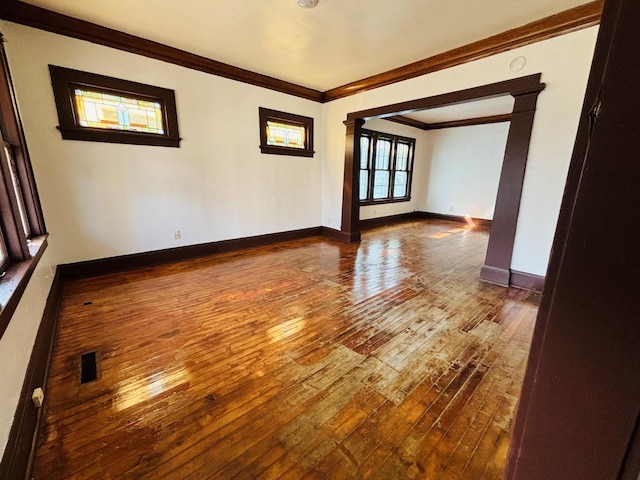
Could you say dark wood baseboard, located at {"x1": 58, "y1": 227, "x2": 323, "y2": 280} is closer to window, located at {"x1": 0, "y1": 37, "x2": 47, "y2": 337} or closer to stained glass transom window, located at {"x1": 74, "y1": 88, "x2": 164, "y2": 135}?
window, located at {"x1": 0, "y1": 37, "x2": 47, "y2": 337}

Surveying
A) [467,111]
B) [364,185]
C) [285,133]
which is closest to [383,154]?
[364,185]

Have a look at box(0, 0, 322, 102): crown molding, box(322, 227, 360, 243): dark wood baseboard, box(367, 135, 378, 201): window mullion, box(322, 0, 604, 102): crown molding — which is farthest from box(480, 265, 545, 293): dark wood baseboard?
box(0, 0, 322, 102): crown molding

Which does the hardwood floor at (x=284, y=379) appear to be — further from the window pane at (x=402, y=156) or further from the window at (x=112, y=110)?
the window pane at (x=402, y=156)

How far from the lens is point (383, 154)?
695cm

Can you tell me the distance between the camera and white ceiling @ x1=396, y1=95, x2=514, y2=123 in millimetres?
5324

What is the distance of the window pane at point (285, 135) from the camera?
15.3 feet

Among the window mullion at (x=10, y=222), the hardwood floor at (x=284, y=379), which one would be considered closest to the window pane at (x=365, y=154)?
the hardwood floor at (x=284, y=379)

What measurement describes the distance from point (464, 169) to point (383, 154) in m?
2.33

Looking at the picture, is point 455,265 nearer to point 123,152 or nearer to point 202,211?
point 202,211

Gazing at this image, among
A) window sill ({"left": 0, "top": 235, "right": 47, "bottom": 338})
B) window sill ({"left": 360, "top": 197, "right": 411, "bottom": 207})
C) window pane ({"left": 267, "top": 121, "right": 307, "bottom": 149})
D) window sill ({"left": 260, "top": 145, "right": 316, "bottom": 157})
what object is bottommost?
window sill ({"left": 360, "top": 197, "right": 411, "bottom": 207})

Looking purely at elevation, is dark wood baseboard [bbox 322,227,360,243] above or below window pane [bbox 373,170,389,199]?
below

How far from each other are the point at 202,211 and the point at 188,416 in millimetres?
3120

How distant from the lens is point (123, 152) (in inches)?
132

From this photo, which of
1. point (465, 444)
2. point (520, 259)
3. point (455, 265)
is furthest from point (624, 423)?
point (455, 265)
